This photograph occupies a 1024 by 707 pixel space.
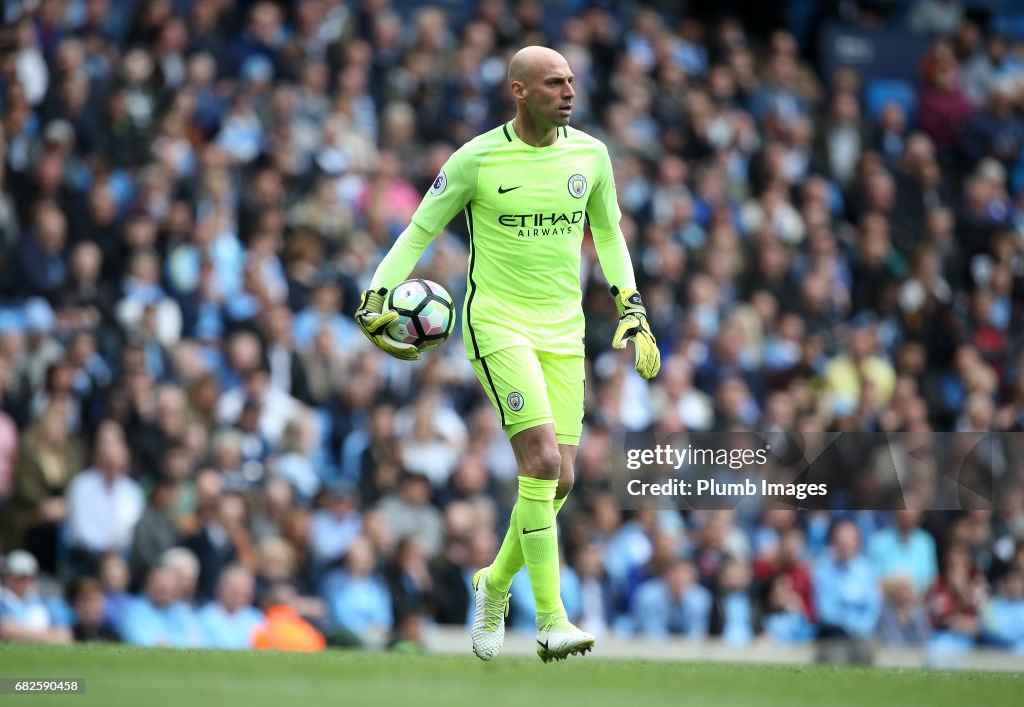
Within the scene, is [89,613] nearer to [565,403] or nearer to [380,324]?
[380,324]

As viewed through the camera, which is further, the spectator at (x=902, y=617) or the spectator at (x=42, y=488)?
the spectator at (x=902, y=617)

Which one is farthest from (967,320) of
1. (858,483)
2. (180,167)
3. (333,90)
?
(180,167)

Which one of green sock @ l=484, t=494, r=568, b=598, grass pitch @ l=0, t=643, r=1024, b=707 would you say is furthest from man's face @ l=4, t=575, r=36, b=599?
green sock @ l=484, t=494, r=568, b=598

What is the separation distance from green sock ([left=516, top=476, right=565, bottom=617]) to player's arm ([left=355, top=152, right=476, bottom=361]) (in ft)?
2.93

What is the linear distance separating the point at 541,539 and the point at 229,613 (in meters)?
4.50

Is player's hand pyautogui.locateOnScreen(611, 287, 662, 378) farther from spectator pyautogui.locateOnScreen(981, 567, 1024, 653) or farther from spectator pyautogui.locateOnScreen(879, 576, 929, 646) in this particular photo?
spectator pyautogui.locateOnScreen(981, 567, 1024, 653)

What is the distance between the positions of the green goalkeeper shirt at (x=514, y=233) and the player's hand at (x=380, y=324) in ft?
0.45

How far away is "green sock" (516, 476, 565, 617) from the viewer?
8672 millimetres

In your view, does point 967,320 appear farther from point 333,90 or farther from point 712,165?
point 333,90

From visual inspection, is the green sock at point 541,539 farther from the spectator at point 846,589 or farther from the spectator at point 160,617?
the spectator at point 846,589

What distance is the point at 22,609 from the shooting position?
11969 mm

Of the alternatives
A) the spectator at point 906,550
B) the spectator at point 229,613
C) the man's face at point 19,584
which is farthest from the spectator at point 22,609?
the spectator at point 906,550

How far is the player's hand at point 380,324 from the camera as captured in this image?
8.67m
